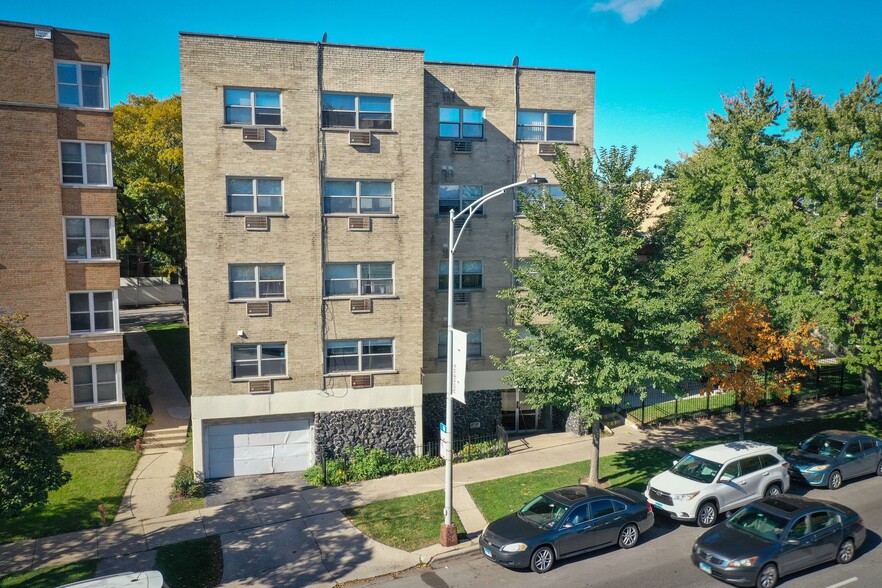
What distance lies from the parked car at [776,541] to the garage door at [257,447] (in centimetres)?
1300

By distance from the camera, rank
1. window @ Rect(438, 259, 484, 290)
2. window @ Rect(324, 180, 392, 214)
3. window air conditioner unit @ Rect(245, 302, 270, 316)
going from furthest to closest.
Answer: window @ Rect(438, 259, 484, 290) < window @ Rect(324, 180, 392, 214) < window air conditioner unit @ Rect(245, 302, 270, 316)

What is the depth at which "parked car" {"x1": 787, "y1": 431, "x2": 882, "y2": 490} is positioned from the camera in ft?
61.2

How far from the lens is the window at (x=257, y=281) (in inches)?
812

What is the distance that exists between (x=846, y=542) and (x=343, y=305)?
15403mm

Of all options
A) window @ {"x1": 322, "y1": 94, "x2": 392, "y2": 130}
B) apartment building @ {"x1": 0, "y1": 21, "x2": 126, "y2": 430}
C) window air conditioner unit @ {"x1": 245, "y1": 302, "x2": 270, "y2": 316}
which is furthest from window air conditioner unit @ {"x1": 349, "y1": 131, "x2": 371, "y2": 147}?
apartment building @ {"x1": 0, "y1": 21, "x2": 126, "y2": 430}

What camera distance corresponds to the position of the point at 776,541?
13.5m

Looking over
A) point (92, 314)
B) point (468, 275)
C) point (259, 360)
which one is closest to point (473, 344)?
point (468, 275)

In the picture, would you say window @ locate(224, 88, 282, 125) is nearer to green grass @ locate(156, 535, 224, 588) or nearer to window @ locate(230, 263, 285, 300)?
window @ locate(230, 263, 285, 300)

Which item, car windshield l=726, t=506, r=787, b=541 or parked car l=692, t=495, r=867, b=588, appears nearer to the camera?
parked car l=692, t=495, r=867, b=588

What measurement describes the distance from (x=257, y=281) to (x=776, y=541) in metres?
16.2

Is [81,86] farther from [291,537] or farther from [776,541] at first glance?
[776,541]

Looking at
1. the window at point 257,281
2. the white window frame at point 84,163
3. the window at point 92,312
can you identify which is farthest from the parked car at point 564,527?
the white window frame at point 84,163

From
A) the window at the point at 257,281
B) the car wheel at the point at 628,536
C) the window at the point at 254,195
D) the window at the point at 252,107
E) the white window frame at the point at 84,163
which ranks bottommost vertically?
the car wheel at the point at 628,536

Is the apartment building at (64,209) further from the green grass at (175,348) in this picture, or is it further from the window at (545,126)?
the window at (545,126)
